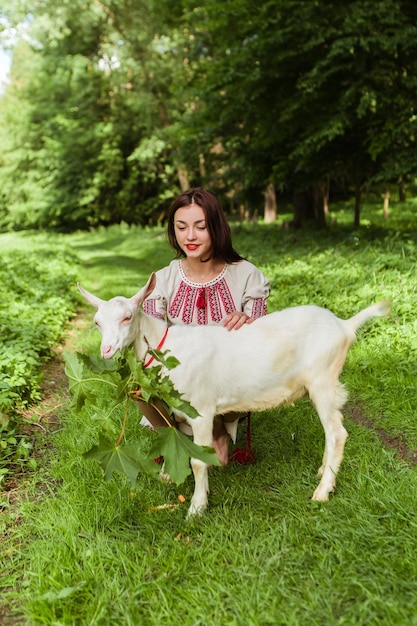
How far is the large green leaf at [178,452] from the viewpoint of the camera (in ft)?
7.19

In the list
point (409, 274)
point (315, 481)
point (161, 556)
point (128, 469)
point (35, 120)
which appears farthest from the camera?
point (35, 120)

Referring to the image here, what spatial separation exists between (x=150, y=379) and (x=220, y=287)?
3.80 ft

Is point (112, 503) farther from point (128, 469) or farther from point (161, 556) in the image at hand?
point (128, 469)

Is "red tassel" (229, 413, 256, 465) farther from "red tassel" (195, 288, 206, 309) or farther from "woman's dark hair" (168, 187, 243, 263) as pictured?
"woman's dark hair" (168, 187, 243, 263)

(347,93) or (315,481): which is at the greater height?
(347,93)

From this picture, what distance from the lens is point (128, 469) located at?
220 cm

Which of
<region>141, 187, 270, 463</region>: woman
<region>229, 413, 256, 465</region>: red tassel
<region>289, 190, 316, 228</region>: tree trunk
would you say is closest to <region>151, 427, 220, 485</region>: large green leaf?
<region>141, 187, 270, 463</region>: woman

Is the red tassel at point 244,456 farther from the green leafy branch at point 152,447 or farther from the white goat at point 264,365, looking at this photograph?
the green leafy branch at point 152,447

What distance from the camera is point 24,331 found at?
17.1 feet

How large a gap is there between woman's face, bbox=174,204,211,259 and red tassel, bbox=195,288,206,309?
0.27 meters

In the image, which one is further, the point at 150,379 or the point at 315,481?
the point at 315,481

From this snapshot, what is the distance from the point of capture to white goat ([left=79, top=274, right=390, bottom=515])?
262cm

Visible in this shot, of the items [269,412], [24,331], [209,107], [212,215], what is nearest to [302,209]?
[209,107]

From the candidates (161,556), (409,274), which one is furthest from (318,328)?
(409,274)
